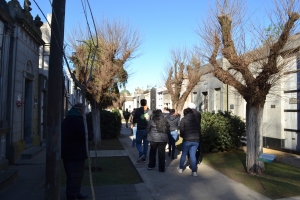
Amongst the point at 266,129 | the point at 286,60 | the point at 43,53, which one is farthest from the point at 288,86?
the point at 43,53

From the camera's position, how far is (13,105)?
27.7 ft

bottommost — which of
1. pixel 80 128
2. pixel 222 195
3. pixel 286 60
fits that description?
pixel 222 195

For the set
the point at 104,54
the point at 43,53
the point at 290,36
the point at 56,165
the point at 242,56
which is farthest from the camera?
the point at 43,53

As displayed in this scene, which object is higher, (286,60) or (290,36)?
(290,36)

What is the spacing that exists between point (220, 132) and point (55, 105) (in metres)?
6.99

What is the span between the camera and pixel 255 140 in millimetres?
7211

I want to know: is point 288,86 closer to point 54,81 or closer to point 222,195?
point 222,195

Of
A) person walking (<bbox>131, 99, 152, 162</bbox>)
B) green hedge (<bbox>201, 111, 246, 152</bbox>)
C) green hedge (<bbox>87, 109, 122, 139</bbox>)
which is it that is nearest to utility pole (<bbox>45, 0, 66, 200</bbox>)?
person walking (<bbox>131, 99, 152, 162</bbox>)

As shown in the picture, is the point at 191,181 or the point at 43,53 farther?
the point at 43,53

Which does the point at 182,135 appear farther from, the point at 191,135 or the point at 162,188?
the point at 162,188

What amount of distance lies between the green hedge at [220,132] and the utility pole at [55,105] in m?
6.66

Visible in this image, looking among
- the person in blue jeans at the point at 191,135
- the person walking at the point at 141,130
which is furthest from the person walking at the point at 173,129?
the person in blue jeans at the point at 191,135

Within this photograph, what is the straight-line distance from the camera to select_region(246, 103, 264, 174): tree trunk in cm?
716

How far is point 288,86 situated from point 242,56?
4578mm
